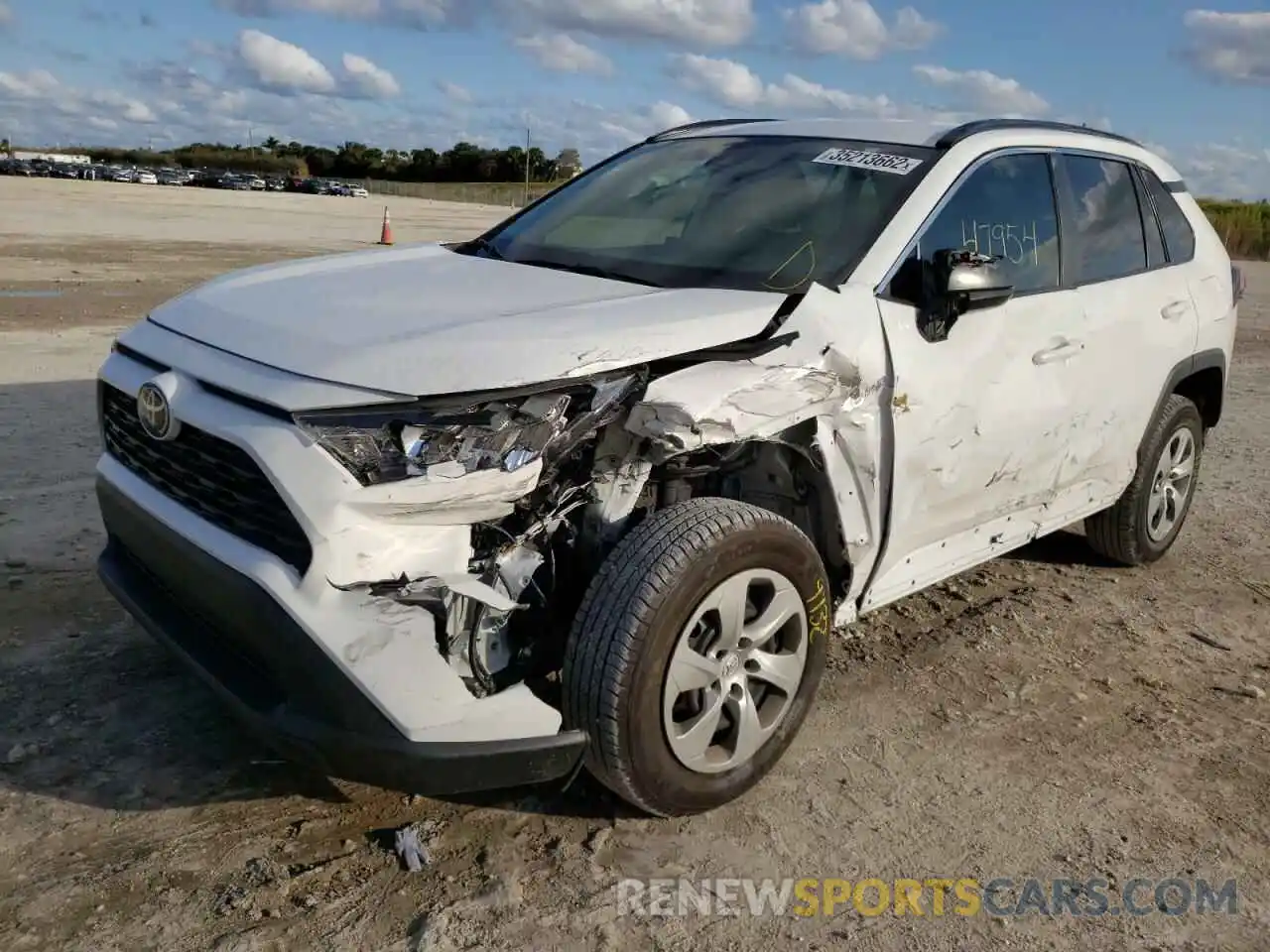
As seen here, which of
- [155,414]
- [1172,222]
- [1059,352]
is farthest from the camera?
[1172,222]

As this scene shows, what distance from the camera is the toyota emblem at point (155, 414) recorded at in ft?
9.05

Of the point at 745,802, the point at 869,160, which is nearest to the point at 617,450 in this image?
the point at 745,802

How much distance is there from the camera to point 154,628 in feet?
9.65

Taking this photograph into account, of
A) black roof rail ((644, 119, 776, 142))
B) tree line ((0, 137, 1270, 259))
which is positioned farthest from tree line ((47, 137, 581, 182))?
black roof rail ((644, 119, 776, 142))

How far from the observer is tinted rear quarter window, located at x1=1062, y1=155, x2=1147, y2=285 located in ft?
14.0

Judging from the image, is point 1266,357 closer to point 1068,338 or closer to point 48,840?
point 1068,338

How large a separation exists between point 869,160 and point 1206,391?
256 cm

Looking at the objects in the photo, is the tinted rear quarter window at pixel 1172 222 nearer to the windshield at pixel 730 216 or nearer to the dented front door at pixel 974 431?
the dented front door at pixel 974 431

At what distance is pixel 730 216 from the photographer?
12.5 feet

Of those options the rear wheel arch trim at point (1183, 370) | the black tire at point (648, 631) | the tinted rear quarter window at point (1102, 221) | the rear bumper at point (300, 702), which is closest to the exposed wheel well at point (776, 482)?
the black tire at point (648, 631)

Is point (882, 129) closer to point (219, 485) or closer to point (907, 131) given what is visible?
point (907, 131)

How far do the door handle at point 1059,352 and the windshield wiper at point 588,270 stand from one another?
1.47 m

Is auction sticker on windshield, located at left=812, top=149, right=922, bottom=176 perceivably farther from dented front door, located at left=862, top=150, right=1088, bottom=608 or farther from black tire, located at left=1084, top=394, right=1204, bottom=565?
black tire, located at left=1084, top=394, right=1204, bottom=565

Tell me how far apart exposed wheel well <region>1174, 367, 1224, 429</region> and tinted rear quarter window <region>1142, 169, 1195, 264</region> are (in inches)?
21.7
